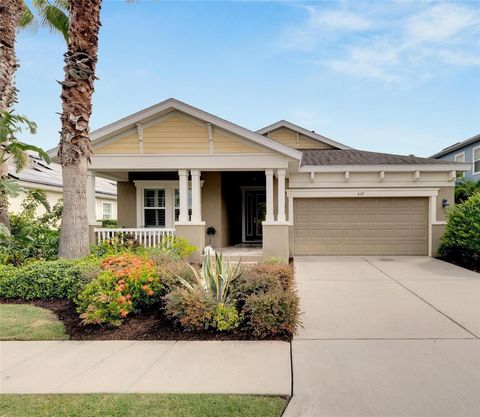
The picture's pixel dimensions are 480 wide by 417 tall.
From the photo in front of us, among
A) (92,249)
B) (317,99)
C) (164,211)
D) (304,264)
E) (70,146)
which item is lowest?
(304,264)

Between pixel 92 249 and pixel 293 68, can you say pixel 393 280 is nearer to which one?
pixel 92 249

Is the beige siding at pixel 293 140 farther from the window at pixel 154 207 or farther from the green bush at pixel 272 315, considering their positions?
the green bush at pixel 272 315

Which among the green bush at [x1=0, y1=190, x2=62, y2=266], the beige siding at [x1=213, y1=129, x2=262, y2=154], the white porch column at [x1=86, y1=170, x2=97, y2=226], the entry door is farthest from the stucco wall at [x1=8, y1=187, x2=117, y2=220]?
the entry door

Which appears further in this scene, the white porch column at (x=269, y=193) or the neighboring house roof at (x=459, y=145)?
the neighboring house roof at (x=459, y=145)

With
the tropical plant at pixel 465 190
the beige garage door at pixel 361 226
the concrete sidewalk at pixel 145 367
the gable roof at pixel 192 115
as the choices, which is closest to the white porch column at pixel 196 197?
the gable roof at pixel 192 115

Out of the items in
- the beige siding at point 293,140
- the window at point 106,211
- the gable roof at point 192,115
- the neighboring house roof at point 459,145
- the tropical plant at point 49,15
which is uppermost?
the tropical plant at point 49,15

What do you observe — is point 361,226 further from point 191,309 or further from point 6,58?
point 6,58

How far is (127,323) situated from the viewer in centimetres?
499

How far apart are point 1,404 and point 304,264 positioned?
8.34 meters

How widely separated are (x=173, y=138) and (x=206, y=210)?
10.2 ft

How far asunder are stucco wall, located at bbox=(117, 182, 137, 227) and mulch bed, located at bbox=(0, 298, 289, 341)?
22.7 feet

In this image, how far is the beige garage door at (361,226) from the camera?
38.2ft

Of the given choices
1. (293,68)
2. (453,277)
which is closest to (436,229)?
(453,277)

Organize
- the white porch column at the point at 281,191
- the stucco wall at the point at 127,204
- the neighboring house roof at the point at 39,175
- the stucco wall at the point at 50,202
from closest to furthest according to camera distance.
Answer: the white porch column at the point at 281,191, the stucco wall at the point at 127,204, the stucco wall at the point at 50,202, the neighboring house roof at the point at 39,175
